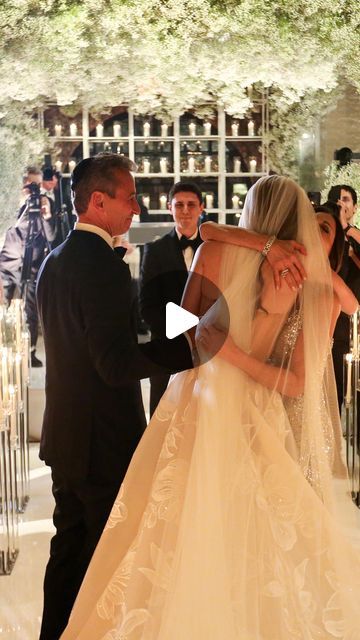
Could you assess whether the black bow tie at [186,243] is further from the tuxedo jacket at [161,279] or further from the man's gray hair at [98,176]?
the man's gray hair at [98,176]

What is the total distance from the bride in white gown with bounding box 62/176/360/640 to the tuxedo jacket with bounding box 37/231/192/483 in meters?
0.09

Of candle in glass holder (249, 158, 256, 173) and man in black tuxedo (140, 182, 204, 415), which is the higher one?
candle in glass holder (249, 158, 256, 173)

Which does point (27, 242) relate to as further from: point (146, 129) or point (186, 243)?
point (186, 243)

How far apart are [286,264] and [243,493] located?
588 millimetres

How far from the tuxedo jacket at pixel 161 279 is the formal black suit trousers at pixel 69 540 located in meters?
1.23

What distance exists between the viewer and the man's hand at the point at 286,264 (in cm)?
228

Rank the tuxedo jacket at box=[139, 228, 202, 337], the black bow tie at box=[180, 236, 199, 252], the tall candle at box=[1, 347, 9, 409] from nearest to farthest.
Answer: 1. the tall candle at box=[1, 347, 9, 409]
2. the tuxedo jacket at box=[139, 228, 202, 337]
3. the black bow tie at box=[180, 236, 199, 252]

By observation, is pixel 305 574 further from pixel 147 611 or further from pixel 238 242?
pixel 238 242

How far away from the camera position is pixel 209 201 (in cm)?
594

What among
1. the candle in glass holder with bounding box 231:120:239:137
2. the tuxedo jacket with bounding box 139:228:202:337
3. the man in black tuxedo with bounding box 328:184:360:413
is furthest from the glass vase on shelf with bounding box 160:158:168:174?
the tuxedo jacket with bounding box 139:228:202:337

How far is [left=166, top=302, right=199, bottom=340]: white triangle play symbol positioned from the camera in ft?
7.81

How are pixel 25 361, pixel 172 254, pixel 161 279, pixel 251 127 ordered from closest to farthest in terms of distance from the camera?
pixel 161 279 → pixel 172 254 → pixel 25 361 → pixel 251 127

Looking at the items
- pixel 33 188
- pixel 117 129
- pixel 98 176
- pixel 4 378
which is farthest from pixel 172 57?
pixel 98 176

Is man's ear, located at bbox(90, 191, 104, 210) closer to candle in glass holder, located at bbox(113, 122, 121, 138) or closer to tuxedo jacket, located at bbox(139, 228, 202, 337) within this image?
tuxedo jacket, located at bbox(139, 228, 202, 337)
